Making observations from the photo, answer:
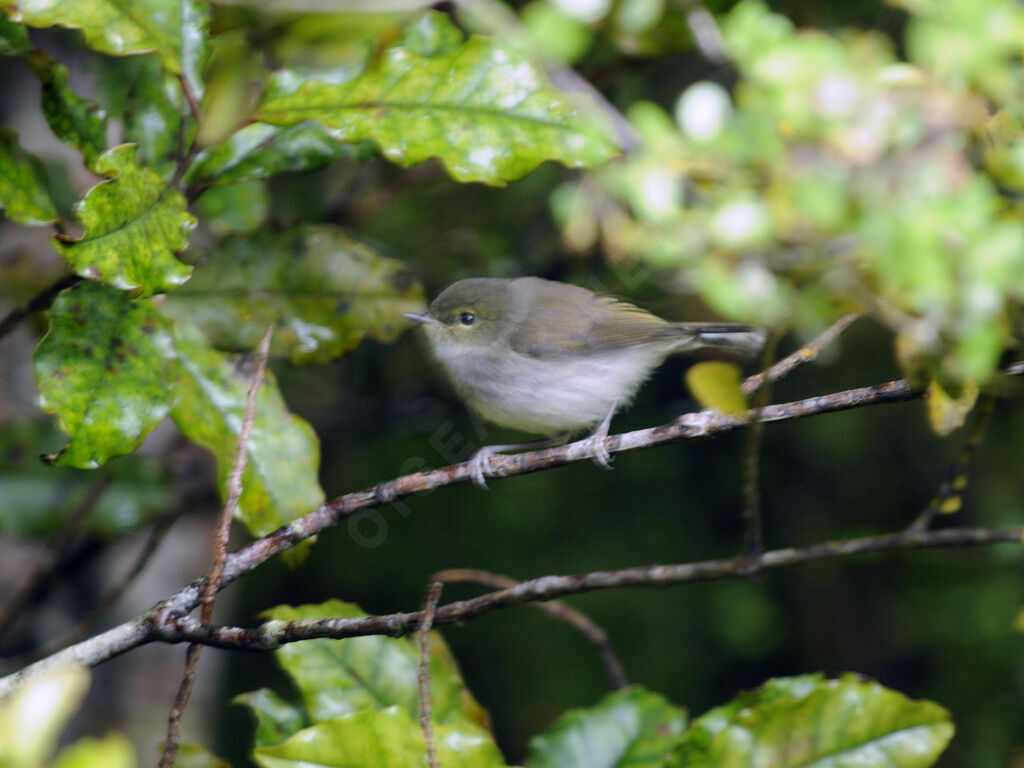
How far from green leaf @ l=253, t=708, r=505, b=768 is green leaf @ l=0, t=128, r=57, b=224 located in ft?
3.47

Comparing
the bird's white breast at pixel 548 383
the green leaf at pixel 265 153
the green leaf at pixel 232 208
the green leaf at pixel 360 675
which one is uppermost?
the green leaf at pixel 265 153

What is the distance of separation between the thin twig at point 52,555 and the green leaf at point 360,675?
96cm

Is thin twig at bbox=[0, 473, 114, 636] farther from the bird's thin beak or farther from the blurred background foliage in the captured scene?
the bird's thin beak

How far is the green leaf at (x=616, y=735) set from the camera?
74.5 inches

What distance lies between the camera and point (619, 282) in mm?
3754

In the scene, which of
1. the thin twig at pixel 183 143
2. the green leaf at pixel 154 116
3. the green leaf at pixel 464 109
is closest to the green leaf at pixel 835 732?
the green leaf at pixel 464 109

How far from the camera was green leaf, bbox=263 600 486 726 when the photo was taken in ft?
5.99

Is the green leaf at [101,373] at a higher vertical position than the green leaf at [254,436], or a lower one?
higher

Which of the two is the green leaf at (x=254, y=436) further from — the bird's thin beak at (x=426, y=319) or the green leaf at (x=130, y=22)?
the bird's thin beak at (x=426, y=319)

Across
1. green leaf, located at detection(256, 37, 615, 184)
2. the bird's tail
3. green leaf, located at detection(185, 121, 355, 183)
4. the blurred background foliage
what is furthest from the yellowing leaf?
green leaf, located at detection(185, 121, 355, 183)

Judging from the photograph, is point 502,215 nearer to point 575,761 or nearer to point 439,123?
point 439,123

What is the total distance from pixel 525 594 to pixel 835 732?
630 millimetres

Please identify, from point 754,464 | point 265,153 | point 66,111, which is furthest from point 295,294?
point 754,464

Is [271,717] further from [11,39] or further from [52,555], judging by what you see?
[11,39]
